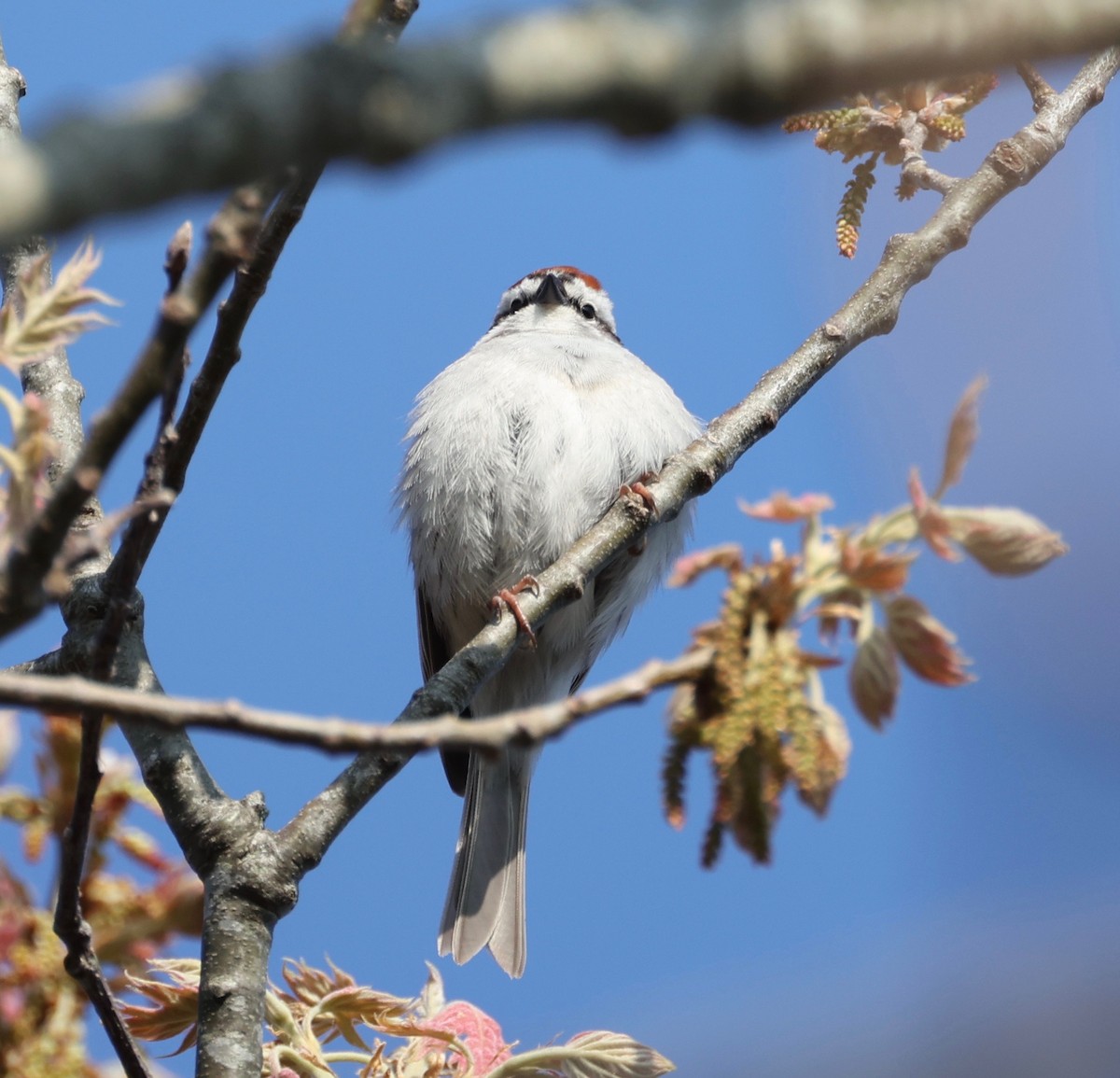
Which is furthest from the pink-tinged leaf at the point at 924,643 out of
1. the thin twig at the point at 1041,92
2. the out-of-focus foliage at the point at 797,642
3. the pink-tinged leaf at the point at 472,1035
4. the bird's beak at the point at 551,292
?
the bird's beak at the point at 551,292

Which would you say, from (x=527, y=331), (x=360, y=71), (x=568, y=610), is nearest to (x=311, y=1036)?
(x=360, y=71)

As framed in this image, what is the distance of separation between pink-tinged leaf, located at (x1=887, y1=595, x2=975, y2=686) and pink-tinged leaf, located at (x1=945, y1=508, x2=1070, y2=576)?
0.11 metres

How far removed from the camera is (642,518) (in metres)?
3.37

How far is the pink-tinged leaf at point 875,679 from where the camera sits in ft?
5.88

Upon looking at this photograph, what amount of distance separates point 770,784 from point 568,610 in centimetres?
375

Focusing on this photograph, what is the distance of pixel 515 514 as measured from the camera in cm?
521

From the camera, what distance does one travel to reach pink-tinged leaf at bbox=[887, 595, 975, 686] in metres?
1.83

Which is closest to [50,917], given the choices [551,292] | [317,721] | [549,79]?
[317,721]

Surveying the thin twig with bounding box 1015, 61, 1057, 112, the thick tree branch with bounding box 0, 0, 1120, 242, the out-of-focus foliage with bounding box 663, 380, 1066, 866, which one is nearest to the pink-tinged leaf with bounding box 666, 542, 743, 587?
the out-of-focus foliage with bounding box 663, 380, 1066, 866

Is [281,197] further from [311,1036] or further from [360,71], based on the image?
[311,1036]

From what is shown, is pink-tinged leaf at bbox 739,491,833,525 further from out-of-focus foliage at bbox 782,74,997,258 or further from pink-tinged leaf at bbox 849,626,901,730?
out-of-focus foliage at bbox 782,74,997,258

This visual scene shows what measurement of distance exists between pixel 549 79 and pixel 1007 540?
3.57 feet

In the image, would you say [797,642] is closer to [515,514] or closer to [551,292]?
[515,514]

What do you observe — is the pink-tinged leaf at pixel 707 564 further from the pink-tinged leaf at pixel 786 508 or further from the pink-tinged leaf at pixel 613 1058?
the pink-tinged leaf at pixel 613 1058
